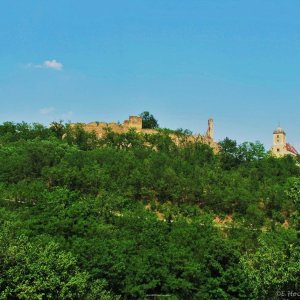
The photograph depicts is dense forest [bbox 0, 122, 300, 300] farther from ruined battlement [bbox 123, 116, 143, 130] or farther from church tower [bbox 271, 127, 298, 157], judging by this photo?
church tower [bbox 271, 127, 298, 157]

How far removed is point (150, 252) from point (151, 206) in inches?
656

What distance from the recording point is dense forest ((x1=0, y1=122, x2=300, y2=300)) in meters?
26.5

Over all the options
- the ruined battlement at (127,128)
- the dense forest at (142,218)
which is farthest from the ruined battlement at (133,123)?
the dense forest at (142,218)

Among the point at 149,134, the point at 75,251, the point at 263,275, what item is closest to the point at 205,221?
the point at 75,251

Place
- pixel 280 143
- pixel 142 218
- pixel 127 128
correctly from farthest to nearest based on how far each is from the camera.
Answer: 1. pixel 280 143
2. pixel 127 128
3. pixel 142 218

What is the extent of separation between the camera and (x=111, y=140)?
2534 inches

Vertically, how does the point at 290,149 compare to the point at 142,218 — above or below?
above

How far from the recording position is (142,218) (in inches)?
1635

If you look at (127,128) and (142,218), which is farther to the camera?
(127,128)

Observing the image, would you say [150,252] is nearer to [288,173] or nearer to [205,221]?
[205,221]

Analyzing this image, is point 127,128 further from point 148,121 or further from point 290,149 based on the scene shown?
point 290,149

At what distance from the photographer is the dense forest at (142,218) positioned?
2653cm

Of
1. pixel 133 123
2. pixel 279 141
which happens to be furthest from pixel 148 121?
pixel 279 141

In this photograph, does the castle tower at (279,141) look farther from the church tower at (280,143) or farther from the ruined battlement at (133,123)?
the ruined battlement at (133,123)
